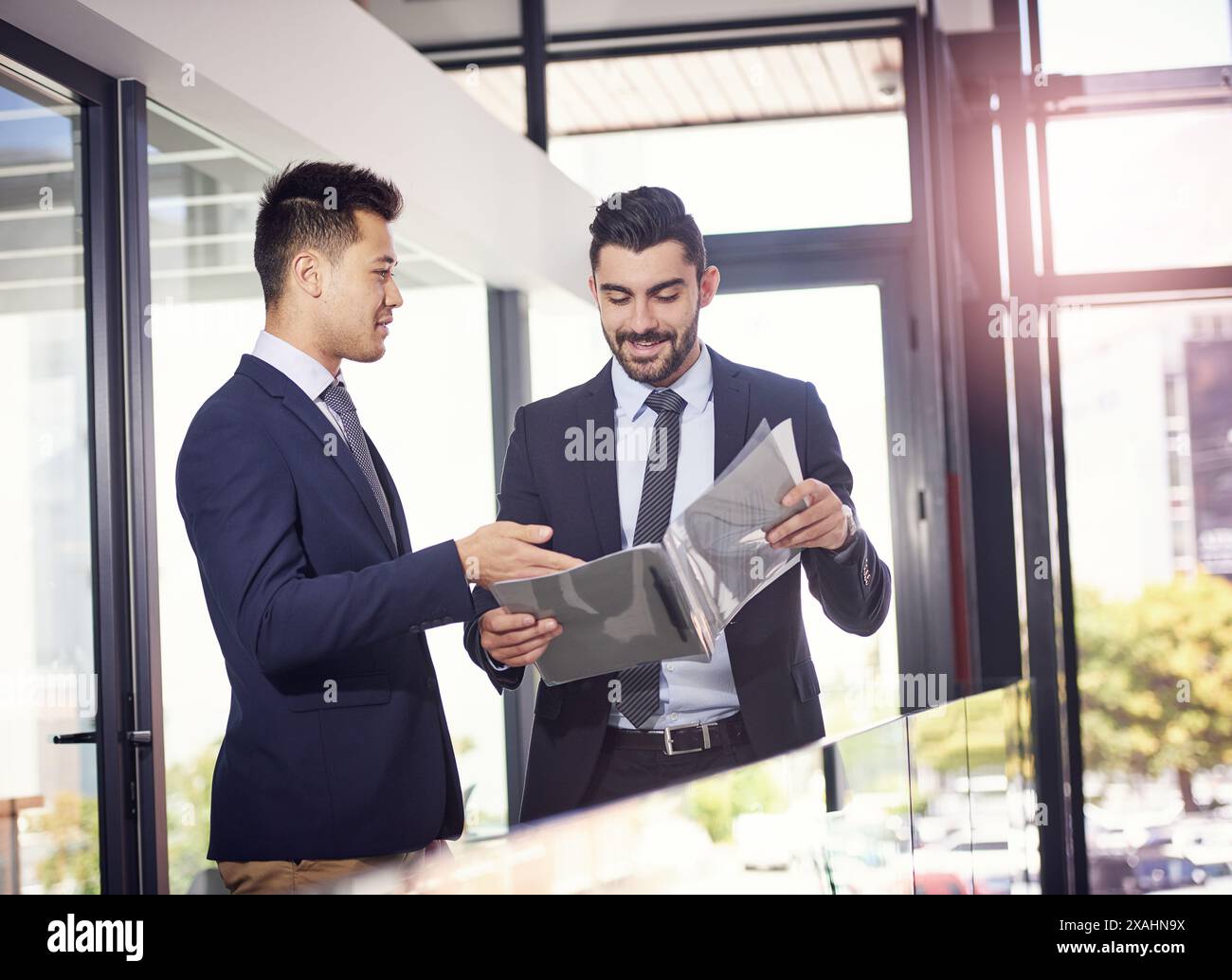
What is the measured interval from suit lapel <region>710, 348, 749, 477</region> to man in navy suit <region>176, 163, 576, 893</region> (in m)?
0.81

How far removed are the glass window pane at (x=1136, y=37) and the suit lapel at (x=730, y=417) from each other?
135 inches

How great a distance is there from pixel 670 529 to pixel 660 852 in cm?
44

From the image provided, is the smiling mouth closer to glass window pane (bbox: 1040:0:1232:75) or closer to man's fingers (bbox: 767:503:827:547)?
man's fingers (bbox: 767:503:827:547)

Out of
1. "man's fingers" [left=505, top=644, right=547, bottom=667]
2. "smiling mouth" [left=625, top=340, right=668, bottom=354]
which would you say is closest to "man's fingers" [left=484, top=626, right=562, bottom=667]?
"man's fingers" [left=505, top=644, right=547, bottom=667]

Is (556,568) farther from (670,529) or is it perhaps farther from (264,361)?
(264,361)

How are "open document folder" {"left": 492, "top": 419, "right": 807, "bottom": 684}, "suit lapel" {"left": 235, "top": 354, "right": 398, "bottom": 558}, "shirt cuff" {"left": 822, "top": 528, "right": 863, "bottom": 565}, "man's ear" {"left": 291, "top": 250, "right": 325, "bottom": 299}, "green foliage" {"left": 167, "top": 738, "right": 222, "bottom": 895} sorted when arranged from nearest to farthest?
"open document folder" {"left": 492, "top": 419, "right": 807, "bottom": 684} → "suit lapel" {"left": 235, "top": 354, "right": 398, "bottom": 558} → "man's ear" {"left": 291, "top": 250, "right": 325, "bottom": 299} → "shirt cuff" {"left": 822, "top": 528, "right": 863, "bottom": 565} → "green foliage" {"left": 167, "top": 738, "right": 222, "bottom": 895}

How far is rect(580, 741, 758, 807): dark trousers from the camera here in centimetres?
201

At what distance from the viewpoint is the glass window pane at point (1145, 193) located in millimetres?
4984

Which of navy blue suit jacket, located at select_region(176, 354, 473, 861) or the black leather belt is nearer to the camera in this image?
navy blue suit jacket, located at select_region(176, 354, 473, 861)

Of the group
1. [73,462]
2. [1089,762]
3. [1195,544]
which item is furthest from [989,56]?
[73,462]

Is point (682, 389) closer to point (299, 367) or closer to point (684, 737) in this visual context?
point (684, 737)

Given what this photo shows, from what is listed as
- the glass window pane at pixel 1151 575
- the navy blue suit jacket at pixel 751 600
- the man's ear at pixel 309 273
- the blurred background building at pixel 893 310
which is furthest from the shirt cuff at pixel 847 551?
the glass window pane at pixel 1151 575

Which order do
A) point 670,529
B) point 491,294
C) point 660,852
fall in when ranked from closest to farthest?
point 660,852 → point 670,529 → point 491,294

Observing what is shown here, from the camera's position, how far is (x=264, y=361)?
1.74 m
